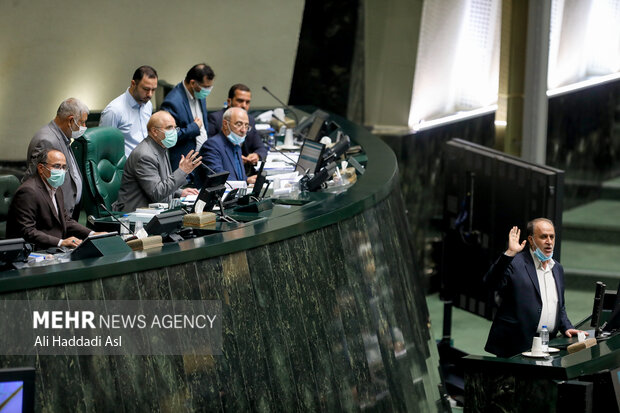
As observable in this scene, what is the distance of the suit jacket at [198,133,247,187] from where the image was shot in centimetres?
674

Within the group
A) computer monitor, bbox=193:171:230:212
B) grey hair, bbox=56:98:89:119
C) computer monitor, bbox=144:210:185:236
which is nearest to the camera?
computer monitor, bbox=144:210:185:236

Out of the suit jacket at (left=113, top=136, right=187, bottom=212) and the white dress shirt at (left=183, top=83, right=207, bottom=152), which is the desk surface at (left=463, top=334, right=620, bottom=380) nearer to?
the suit jacket at (left=113, top=136, right=187, bottom=212)

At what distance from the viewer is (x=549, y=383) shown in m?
4.95

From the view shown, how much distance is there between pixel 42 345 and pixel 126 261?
449 millimetres

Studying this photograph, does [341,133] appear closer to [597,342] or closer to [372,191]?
[372,191]

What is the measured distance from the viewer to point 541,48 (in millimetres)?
10516

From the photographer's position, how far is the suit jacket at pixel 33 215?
507 centimetres

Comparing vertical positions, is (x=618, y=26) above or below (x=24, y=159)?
above

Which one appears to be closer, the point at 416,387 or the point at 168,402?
the point at 168,402

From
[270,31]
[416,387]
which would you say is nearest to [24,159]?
[270,31]

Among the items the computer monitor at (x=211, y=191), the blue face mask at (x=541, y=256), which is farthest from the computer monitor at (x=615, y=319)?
the computer monitor at (x=211, y=191)

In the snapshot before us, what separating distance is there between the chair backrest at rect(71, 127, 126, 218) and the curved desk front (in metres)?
1.21

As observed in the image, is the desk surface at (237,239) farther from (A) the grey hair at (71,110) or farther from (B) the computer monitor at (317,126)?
(B) the computer monitor at (317,126)

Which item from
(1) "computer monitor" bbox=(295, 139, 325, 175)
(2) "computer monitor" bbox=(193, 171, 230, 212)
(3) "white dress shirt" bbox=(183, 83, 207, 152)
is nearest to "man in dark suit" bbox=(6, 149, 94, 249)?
(2) "computer monitor" bbox=(193, 171, 230, 212)
